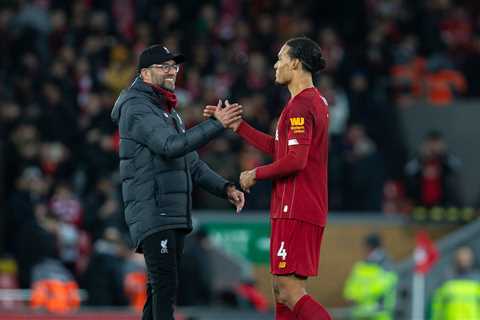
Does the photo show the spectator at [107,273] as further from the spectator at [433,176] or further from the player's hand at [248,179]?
the player's hand at [248,179]

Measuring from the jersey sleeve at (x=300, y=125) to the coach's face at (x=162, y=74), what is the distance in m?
0.78

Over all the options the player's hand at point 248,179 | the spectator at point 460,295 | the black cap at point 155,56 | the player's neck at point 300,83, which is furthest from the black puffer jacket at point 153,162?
the spectator at point 460,295

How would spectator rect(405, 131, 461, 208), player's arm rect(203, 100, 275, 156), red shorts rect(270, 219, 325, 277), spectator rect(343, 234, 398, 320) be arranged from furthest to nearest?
spectator rect(405, 131, 461, 208) < spectator rect(343, 234, 398, 320) < player's arm rect(203, 100, 275, 156) < red shorts rect(270, 219, 325, 277)

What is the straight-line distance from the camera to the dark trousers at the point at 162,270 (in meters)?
9.20

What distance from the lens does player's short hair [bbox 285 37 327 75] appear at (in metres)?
9.40

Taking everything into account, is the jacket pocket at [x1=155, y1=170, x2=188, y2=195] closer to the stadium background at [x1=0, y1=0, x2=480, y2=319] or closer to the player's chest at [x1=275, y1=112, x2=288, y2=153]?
the player's chest at [x1=275, y1=112, x2=288, y2=153]

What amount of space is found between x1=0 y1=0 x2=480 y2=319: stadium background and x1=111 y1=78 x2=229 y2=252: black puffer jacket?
6.66 m

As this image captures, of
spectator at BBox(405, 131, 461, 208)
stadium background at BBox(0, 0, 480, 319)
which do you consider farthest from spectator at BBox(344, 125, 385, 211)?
spectator at BBox(405, 131, 461, 208)

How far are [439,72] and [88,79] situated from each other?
4938 mm

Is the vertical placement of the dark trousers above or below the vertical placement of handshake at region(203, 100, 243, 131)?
below

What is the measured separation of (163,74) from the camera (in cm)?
945

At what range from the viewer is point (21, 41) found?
66.9ft

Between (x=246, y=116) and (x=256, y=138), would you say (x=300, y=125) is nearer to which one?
(x=256, y=138)

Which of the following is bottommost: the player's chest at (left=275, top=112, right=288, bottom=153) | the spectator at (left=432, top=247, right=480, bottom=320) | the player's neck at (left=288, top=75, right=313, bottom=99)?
the spectator at (left=432, top=247, right=480, bottom=320)
